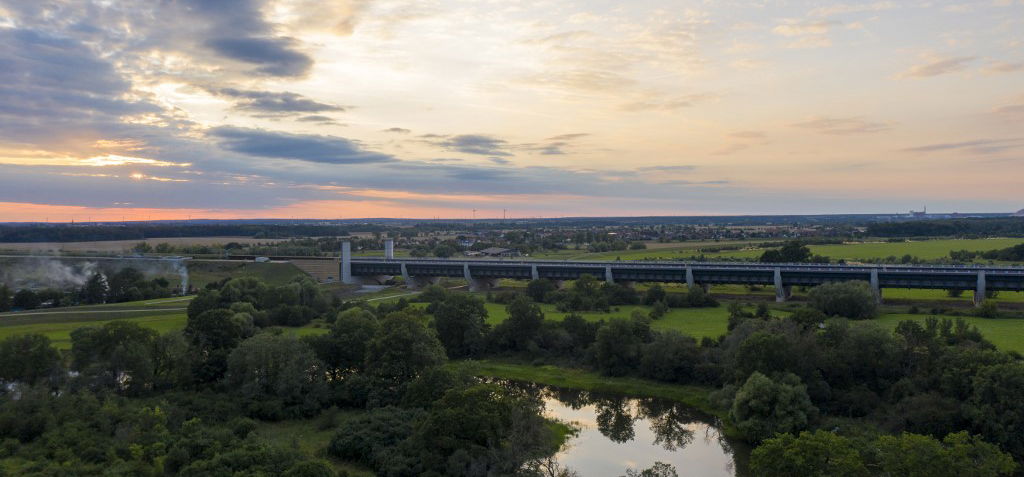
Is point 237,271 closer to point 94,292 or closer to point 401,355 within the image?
point 94,292

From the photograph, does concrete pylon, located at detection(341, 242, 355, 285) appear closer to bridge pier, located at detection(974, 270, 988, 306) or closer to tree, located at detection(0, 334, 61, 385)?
tree, located at detection(0, 334, 61, 385)

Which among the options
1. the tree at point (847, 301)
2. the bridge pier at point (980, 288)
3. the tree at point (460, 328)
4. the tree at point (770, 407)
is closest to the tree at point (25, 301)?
the tree at point (460, 328)

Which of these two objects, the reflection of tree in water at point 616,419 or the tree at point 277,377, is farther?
the tree at point 277,377

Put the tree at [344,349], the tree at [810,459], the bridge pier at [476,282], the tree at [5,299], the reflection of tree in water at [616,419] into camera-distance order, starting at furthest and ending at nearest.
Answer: the bridge pier at [476,282] → the tree at [5,299] → the tree at [344,349] → the reflection of tree in water at [616,419] → the tree at [810,459]

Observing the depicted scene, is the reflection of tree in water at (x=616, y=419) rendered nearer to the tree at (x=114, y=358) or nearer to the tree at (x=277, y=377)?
the tree at (x=277, y=377)

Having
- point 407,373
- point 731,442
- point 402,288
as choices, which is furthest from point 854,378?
point 402,288

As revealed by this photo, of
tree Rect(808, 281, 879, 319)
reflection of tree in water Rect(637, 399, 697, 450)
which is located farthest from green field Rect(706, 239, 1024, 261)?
reflection of tree in water Rect(637, 399, 697, 450)
